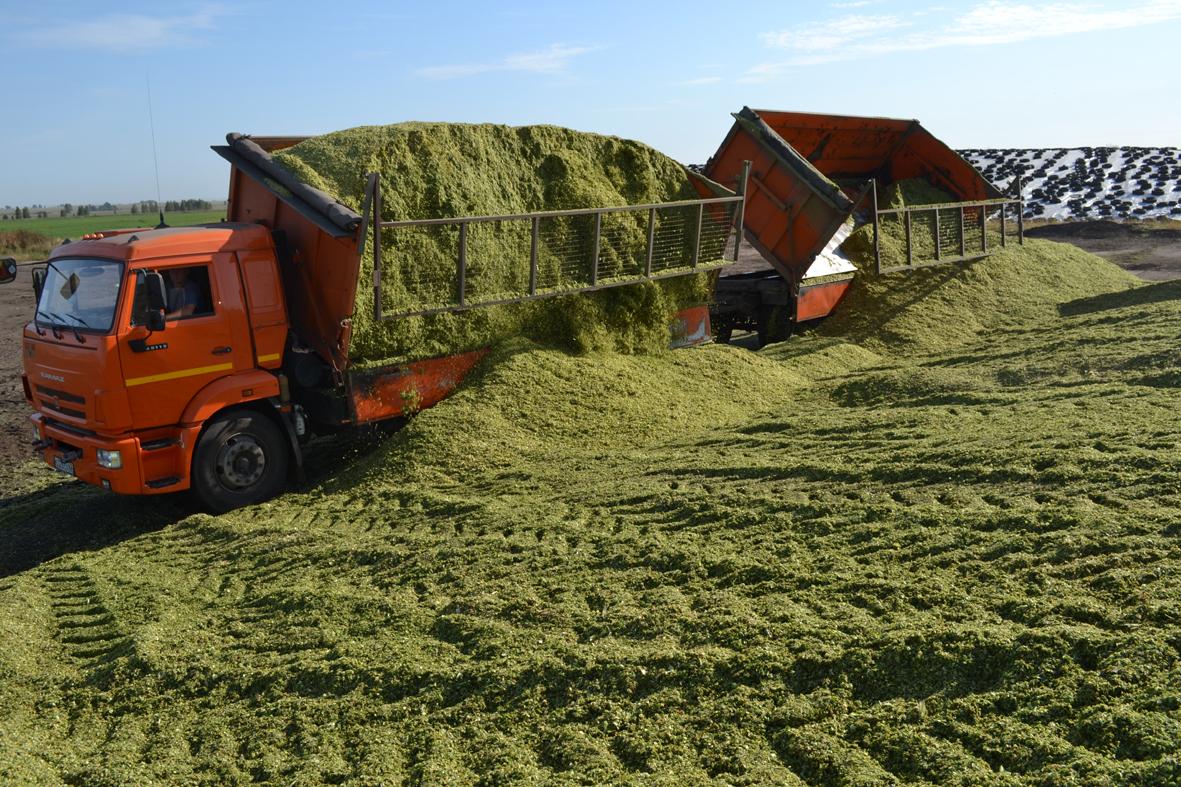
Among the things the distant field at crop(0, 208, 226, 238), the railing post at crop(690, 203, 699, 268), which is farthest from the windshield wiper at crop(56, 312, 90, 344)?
the distant field at crop(0, 208, 226, 238)

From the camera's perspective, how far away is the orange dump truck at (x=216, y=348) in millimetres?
6691

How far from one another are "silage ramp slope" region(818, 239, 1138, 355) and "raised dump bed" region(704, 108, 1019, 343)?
0.96 ft

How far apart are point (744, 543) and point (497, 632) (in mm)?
1488

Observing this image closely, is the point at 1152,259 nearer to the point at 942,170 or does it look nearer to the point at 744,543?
the point at 942,170

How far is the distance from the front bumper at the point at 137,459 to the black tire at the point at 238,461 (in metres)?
0.13

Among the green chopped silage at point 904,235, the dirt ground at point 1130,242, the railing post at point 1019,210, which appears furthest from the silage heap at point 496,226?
the dirt ground at point 1130,242

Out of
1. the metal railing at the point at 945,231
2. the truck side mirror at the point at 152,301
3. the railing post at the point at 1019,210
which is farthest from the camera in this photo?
the railing post at the point at 1019,210

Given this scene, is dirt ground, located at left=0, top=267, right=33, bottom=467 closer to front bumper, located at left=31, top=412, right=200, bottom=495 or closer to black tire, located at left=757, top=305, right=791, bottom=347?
front bumper, located at left=31, top=412, right=200, bottom=495

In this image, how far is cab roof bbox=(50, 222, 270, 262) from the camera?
6820 mm

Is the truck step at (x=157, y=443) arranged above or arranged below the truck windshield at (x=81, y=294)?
below

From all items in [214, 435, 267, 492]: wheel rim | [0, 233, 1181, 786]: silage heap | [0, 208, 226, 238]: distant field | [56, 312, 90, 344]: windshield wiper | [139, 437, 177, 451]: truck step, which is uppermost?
[0, 208, 226, 238]: distant field

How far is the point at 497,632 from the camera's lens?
4.61 metres

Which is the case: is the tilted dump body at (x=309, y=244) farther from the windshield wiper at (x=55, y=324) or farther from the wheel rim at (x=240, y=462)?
the windshield wiper at (x=55, y=324)

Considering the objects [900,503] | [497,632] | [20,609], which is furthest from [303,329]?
[900,503]
